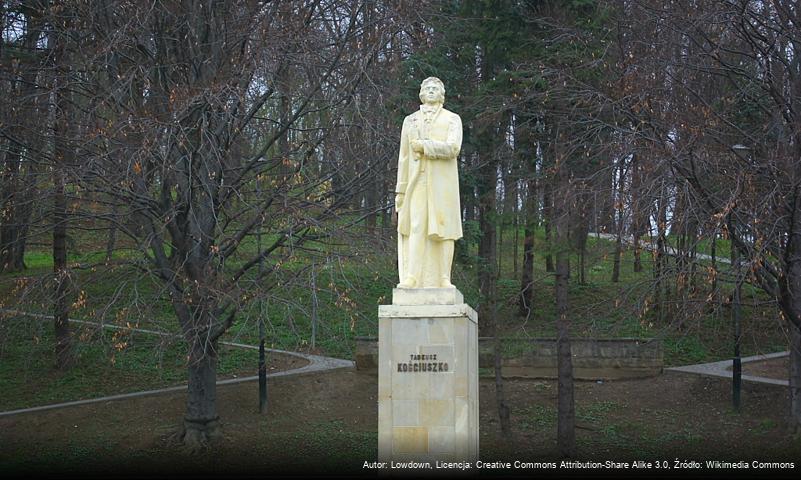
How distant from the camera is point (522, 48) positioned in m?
17.6

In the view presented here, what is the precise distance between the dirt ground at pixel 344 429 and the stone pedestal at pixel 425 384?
9.59 feet

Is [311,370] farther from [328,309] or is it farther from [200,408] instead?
[328,309]

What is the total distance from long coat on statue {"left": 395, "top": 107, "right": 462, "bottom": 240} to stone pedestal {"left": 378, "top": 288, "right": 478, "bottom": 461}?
0.97 metres

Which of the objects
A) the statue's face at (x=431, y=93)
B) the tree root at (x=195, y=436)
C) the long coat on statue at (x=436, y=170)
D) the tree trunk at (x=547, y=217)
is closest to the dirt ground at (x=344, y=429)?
the tree root at (x=195, y=436)

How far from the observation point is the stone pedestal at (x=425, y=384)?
970cm

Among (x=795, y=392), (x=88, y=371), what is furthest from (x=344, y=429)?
(x=795, y=392)

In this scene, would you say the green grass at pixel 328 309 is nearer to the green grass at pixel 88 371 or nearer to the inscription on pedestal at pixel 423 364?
the green grass at pixel 88 371

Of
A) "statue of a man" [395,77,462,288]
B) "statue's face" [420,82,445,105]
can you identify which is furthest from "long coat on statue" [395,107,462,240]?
"statue's face" [420,82,445,105]

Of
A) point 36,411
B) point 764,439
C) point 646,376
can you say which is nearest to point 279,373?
point 36,411

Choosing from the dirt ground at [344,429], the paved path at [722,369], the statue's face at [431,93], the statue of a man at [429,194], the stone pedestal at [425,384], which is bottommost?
the dirt ground at [344,429]

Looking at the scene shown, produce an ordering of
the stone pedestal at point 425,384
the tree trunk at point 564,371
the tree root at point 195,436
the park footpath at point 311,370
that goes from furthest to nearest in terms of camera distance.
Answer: the park footpath at point 311,370
the tree trunk at point 564,371
the tree root at point 195,436
the stone pedestal at point 425,384

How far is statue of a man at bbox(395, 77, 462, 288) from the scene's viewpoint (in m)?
10.2

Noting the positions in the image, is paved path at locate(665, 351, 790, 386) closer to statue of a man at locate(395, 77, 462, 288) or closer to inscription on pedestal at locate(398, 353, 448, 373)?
statue of a man at locate(395, 77, 462, 288)

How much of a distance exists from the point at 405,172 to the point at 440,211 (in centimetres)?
64
